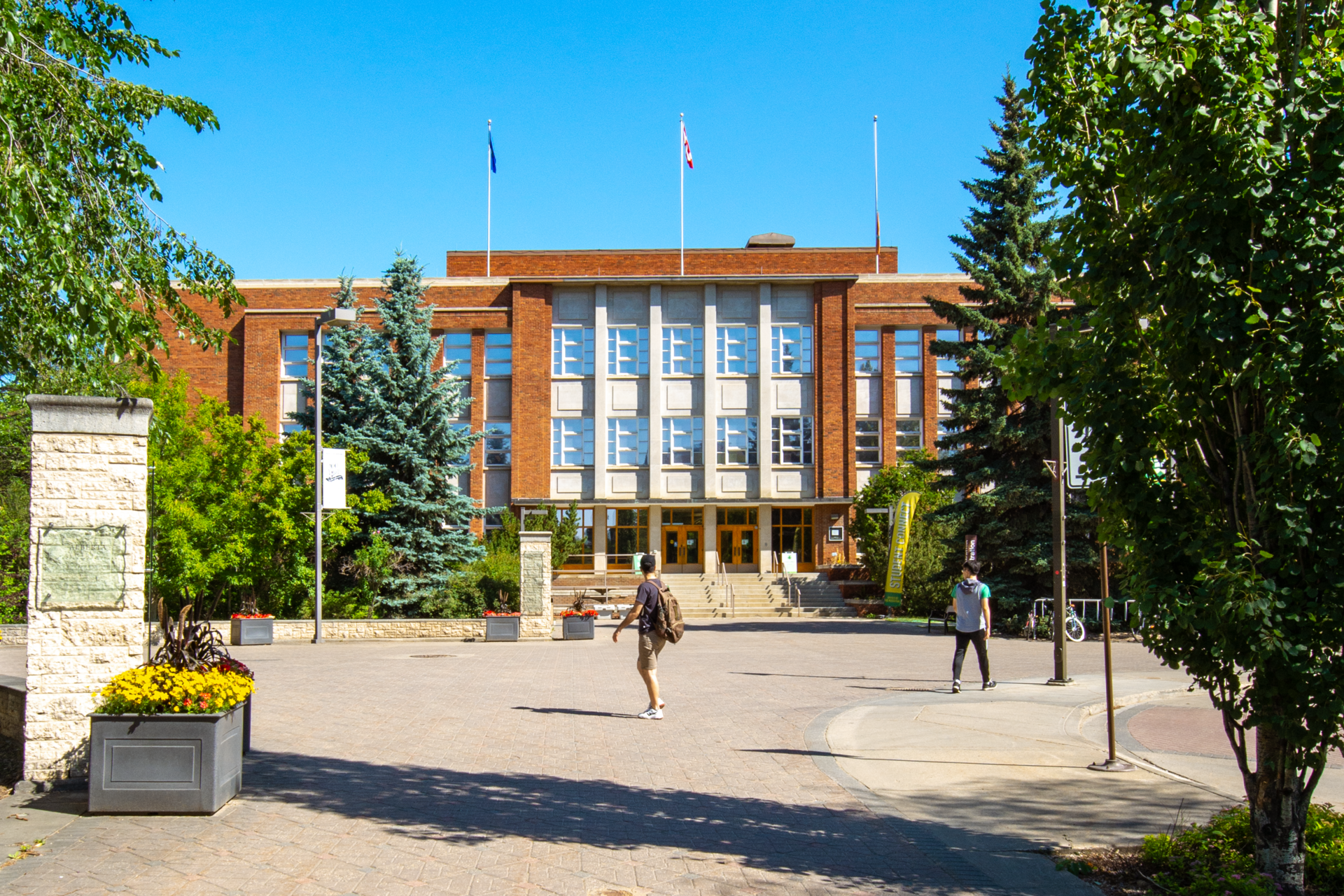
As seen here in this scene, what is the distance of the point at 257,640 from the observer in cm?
2564

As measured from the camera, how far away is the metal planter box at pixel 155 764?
7.19 metres

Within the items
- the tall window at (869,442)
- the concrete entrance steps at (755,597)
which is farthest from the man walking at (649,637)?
the tall window at (869,442)

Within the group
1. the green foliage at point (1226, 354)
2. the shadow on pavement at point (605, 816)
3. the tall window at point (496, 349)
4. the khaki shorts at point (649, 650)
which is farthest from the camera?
the tall window at point (496, 349)

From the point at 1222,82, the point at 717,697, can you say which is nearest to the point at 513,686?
the point at 717,697

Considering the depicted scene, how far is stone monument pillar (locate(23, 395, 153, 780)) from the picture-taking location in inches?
315

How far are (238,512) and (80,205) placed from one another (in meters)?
19.0

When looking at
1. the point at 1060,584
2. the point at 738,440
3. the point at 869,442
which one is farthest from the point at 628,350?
the point at 1060,584

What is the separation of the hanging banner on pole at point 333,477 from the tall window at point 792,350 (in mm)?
26327

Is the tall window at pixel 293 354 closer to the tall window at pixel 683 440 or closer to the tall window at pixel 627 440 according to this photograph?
the tall window at pixel 627 440

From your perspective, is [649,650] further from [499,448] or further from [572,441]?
[499,448]

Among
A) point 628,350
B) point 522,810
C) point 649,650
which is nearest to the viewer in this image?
point 522,810

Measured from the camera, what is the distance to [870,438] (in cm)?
4962

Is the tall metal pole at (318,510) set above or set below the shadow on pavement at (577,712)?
above

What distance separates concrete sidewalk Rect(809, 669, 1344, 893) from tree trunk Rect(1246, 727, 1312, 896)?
59cm
